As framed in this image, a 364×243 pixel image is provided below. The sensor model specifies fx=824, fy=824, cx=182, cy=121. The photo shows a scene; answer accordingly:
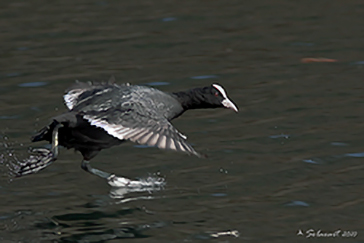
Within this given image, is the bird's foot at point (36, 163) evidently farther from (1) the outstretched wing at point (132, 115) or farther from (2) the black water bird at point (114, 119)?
(1) the outstretched wing at point (132, 115)

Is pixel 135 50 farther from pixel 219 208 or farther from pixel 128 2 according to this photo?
pixel 219 208

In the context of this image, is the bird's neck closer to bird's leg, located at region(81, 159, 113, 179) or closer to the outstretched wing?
the outstretched wing

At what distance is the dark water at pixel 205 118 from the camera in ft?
26.0

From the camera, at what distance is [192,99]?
9414 millimetres

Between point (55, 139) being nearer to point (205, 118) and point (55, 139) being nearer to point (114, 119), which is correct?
point (114, 119)

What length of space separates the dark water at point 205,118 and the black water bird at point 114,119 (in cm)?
44

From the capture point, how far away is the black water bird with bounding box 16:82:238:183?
316 inches

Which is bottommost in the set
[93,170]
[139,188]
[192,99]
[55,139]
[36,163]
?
[139,188]

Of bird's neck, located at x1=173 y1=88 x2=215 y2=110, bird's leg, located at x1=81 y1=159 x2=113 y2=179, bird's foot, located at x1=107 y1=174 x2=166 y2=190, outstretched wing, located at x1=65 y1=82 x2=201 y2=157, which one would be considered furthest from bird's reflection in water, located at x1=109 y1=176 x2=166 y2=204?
bird's neck, located at x1=173 y1=88 x2=215 y2=110

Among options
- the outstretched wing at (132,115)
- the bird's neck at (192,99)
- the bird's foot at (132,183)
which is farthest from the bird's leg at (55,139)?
the bird's neck at (192,99)

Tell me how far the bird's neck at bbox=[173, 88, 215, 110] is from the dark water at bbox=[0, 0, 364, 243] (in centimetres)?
66

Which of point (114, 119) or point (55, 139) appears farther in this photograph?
point (55, 139)

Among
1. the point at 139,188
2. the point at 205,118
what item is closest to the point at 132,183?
the point at 139,188

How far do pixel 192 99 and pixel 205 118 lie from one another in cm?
178
